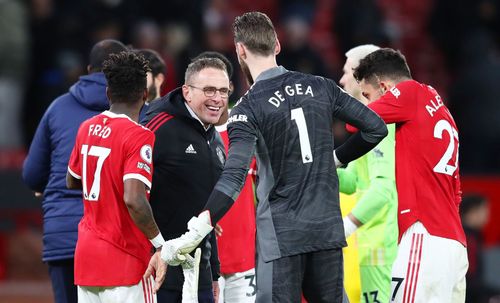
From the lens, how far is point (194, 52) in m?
14.2

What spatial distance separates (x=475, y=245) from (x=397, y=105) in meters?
5.49

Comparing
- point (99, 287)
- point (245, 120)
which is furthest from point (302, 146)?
point (99, 287)

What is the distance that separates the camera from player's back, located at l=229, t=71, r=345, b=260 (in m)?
6.53

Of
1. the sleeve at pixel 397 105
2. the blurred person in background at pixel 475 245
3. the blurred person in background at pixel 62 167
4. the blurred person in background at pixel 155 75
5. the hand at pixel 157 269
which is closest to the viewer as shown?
the hand at pixel 157 269

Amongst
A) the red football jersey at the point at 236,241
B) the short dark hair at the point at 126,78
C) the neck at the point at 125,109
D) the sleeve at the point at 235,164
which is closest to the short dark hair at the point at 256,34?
the sleeve at the point at 235,164

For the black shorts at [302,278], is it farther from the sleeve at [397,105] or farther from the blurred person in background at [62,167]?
the blurred person in background at [62,167]

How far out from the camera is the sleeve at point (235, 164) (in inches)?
250

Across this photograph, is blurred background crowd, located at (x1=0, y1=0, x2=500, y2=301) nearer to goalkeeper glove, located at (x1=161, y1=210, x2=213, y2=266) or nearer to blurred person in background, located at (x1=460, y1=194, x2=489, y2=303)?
blurred person in background, located at (x1=460, y1=194, x2=489, y2=303)

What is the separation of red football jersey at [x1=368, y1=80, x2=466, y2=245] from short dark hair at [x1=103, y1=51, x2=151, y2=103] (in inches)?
56.1

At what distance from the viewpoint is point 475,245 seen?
12320 millimetres

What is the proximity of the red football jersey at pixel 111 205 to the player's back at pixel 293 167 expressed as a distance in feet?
1.97

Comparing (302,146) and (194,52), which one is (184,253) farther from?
(194,52)

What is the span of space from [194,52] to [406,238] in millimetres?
7324

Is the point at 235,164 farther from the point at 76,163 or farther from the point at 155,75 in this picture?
the point at 155,75
